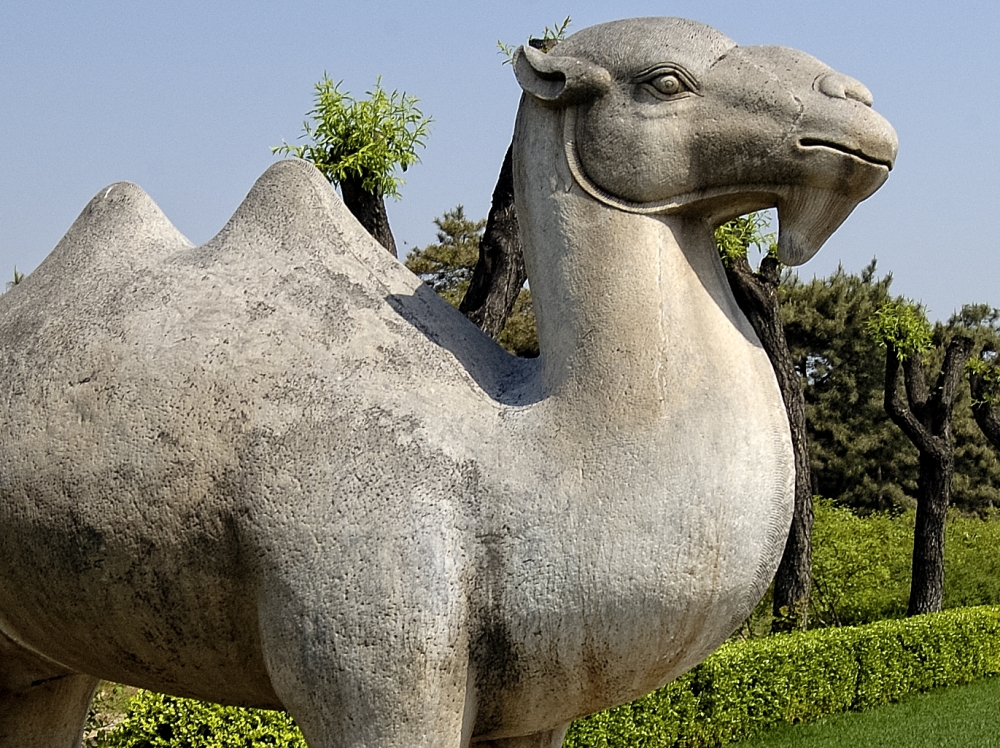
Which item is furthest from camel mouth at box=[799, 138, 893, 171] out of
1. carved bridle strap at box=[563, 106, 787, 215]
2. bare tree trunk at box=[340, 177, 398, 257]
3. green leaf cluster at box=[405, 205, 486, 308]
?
green leaf cluster at box=[405, 205, 486, 308]

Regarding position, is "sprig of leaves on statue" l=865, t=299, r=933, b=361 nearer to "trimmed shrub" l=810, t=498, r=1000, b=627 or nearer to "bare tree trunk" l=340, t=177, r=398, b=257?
"trimmed shrub" l=810, t=498, r=1000, b=627

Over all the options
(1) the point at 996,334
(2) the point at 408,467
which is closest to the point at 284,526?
(2) the point at 408,467

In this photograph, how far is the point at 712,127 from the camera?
2379 millimetres

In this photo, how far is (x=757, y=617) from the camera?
11.4 metres

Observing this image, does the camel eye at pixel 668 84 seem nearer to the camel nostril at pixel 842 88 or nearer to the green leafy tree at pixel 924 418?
the camel nostril at pixel 842 88

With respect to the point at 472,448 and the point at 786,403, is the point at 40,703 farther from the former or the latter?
the point at 786,403

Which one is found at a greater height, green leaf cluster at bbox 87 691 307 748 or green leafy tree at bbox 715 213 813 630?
green leafy tree at bbox 715 213 813 630

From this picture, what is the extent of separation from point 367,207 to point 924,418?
9.17 meters

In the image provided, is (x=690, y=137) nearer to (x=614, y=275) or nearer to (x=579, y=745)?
(x=614, y=275)

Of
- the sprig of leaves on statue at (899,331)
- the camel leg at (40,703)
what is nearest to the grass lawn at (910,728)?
the sprig of leaves on statue at (899,331)

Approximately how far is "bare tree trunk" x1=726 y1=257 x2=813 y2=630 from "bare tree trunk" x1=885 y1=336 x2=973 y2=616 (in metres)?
2.35

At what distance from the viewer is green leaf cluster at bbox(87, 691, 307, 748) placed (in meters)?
5.23

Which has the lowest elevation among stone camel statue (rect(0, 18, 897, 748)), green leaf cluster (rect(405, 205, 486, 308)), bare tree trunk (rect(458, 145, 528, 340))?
stone camel statue (rect(0, 18, 897, 748))

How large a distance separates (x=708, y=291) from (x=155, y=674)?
1390 millimetres
